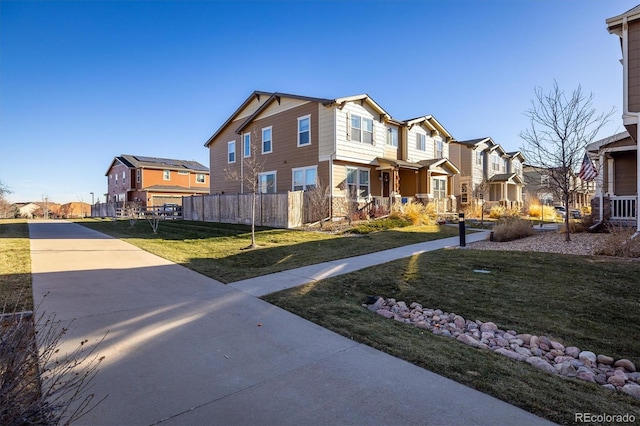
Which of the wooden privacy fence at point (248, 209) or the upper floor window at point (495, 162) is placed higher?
the upper floor window at point (495, 162)

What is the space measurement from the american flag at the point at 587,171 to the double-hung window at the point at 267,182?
16564 millimetres

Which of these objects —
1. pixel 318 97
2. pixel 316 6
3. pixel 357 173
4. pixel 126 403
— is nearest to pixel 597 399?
pixel 126 403

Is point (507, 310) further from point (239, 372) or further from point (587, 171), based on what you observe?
point (587, 171)

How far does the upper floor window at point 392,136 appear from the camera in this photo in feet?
75.5

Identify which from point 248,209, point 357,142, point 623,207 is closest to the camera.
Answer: point 623,207

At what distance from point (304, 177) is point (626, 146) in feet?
49.8

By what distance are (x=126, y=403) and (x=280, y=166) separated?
20476 millimetres

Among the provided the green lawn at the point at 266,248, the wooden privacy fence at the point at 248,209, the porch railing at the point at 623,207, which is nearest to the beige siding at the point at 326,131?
the wooden privacy fence at the point at 248,209

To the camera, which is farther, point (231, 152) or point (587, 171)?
point (231, 152)

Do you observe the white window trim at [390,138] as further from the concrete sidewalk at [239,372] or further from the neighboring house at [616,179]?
the concrete sidewalk at [239,372]

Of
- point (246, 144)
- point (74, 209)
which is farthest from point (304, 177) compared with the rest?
point (74, 209)

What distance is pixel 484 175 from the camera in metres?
35.2

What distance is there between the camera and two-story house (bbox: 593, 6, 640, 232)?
10641 mm

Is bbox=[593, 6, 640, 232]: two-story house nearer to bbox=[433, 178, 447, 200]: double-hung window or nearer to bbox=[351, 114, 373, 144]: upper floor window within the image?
bbox=[351, 114, 373, 144]: upper floor window
